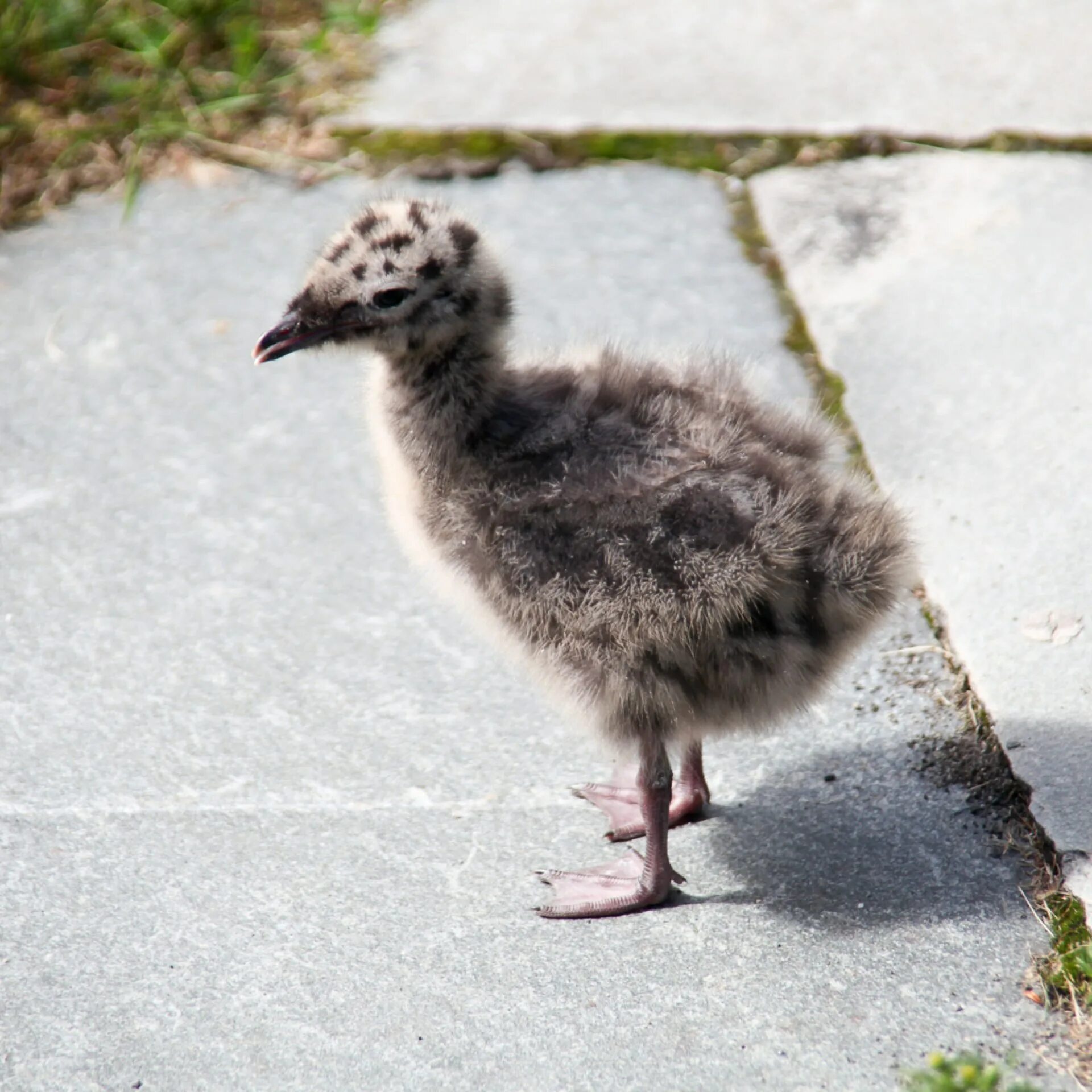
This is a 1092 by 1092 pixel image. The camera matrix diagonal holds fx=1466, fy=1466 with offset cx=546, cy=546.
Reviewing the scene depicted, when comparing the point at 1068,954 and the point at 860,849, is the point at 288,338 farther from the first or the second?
the point at 1068,954

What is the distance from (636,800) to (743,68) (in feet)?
10.7

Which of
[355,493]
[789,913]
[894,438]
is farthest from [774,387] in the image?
[789,913]

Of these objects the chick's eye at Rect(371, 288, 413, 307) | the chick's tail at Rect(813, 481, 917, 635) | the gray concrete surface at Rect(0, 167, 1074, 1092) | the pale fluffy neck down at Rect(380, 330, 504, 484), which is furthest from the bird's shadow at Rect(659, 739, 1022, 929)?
the chick's eye at Rect(371, 288, 413, 307)

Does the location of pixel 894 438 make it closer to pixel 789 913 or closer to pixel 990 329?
pixel 990 329

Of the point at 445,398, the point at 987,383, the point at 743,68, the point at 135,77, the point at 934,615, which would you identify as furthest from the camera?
the point at 135,77

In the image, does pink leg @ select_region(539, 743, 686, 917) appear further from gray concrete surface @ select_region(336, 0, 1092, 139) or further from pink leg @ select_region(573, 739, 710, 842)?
gray concrete surface @ select_region(336, 0, 1092, 139)

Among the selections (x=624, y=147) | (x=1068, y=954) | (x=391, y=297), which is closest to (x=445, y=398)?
(x=391, y=297)

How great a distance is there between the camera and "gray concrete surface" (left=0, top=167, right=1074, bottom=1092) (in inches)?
→ 102

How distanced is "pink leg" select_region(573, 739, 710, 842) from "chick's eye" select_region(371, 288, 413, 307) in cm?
111

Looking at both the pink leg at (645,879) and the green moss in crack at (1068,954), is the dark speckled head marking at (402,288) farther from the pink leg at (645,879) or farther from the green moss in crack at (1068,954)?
the green moss in crack at (1068,954)

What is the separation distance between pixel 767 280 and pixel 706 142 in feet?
2.62

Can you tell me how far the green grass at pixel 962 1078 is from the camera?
212 centimetres

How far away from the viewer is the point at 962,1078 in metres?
2.18

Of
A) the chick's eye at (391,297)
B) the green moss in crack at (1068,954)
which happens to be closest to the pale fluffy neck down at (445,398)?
the chick's eye at (391,297)
